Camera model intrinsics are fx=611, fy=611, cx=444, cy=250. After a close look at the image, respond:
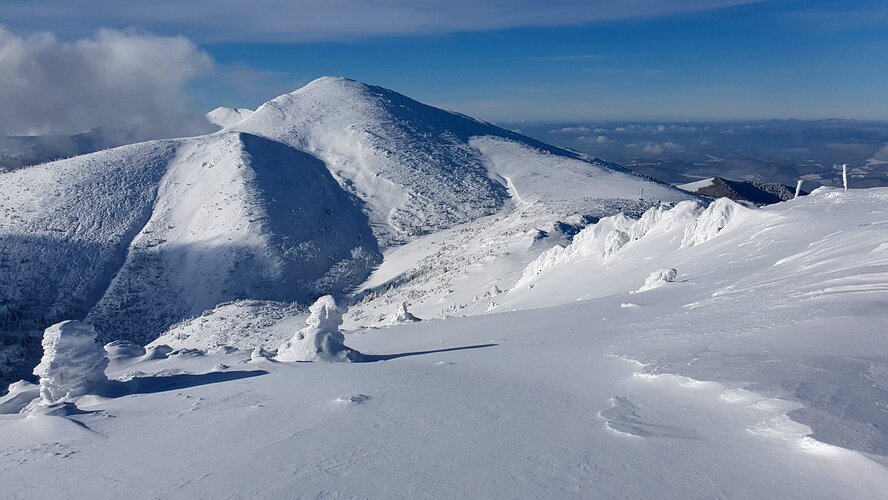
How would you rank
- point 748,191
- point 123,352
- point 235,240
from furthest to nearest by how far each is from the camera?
point 748,191 → point 235,240 → point 123,352

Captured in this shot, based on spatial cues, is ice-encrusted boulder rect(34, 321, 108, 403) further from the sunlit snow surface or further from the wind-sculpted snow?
the wind-sculpted snow

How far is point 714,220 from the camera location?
27.4 meters

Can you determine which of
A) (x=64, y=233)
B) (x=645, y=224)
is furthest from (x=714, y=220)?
(x=64, y=233)

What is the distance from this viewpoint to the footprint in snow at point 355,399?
10066 millimetres

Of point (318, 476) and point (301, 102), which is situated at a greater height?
point (301, 102)

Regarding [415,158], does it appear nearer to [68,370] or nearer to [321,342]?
[321,342]

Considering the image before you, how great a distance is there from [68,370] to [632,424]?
12.0 m

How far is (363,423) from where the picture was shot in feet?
29.3

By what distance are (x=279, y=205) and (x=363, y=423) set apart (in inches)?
3100

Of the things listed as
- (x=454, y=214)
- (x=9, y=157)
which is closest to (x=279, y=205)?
(x=454, y=214)

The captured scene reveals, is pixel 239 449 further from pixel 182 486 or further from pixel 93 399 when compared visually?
pixel 93 399

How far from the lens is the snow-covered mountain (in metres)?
63.6

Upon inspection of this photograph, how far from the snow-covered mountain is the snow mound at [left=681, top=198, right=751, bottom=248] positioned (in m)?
23.0

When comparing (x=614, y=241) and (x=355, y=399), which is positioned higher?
(x=355, y=399)
